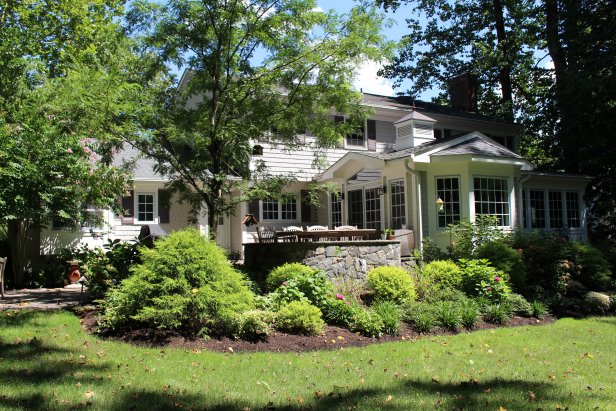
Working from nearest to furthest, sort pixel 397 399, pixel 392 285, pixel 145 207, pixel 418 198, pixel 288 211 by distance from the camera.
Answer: pixel 397 399
pixel 392 285
pixel 418 198
pixel 145 207
pixel 288 211

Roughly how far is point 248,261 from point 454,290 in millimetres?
4591

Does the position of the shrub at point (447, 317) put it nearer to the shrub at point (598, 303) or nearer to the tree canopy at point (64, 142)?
the shrub at point (598, 303)

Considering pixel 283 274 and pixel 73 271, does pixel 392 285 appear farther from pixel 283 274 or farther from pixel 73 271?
pixel 73 271

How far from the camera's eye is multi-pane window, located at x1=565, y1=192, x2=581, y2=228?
1791 centimetres

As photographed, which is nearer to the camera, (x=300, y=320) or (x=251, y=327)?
(x=251, y=327)

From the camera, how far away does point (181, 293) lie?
6.80m

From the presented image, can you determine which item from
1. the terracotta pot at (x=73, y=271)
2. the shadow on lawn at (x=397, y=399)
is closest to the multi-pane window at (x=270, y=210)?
the terracotta pot at (x=73, y=271)

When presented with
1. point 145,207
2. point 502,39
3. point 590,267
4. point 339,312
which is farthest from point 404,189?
point 502,39

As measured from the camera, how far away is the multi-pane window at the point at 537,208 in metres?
17.0

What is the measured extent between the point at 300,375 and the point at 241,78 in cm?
645

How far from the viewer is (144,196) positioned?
16109 mm

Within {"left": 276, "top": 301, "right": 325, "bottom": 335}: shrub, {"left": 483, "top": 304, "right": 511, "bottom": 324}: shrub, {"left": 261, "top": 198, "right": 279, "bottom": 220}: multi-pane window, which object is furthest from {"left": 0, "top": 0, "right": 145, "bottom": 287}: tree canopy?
{"left": 483, "top": 304, "right": 511, "bottom": 324}: shrub

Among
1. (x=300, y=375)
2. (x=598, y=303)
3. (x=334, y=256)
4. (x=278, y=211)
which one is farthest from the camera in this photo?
Result: (x=278, y=211)

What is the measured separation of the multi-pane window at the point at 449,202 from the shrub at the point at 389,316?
21.1ft
